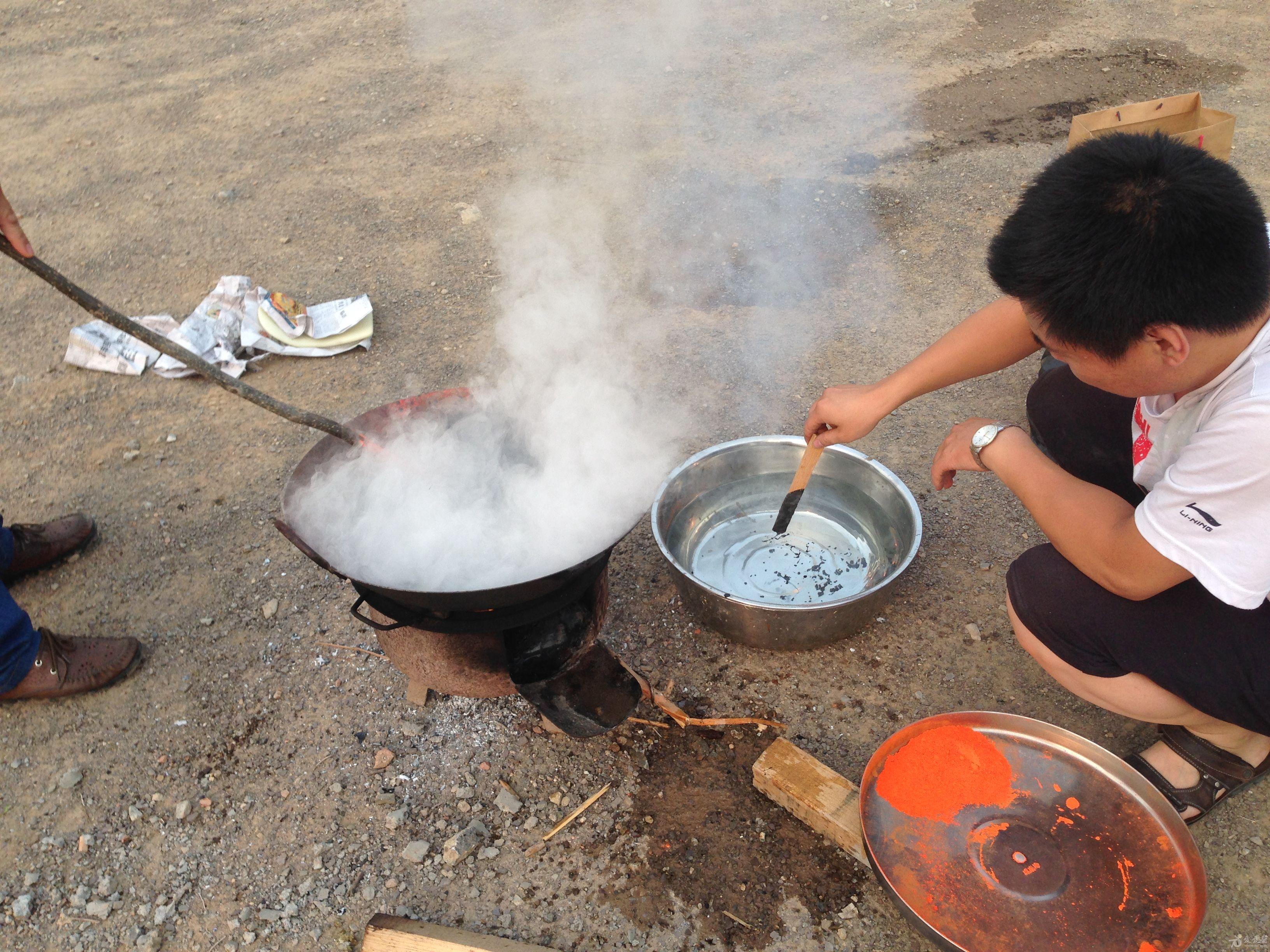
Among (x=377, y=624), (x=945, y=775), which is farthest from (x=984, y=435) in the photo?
(x=377, y=624)

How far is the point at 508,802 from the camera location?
218 cm

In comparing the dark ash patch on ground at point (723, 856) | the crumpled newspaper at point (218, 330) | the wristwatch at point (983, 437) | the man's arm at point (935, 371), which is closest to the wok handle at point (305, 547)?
the dark ash patch on ground at point (723, 856)

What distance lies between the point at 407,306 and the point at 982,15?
16.3 ft

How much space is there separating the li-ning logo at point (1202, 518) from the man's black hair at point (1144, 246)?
31 cm

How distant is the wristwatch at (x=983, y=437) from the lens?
194cm

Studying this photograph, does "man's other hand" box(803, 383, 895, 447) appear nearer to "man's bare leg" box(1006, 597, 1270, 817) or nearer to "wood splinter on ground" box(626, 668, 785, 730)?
"man's bare leg" box(1006, 597, 1270, 817)

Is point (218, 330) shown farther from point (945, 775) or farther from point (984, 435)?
point (945, 775)

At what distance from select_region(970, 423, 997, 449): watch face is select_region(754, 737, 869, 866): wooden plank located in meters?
0.86

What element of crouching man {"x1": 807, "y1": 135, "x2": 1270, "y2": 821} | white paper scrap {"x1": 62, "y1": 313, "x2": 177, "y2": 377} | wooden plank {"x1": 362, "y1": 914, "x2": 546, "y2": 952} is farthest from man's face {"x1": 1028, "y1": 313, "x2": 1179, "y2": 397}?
white paper scrap {"x1": 62, "y1": 313, "x2": 177, "y2": 377}

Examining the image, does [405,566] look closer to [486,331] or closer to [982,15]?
[486,331]

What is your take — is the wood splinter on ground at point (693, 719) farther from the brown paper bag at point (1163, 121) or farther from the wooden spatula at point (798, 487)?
the brown paper bag at point (1163, 121)

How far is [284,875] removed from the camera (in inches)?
82.2

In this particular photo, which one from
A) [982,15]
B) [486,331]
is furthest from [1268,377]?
[982,15]

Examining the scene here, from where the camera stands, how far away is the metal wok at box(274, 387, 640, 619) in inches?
69.4
